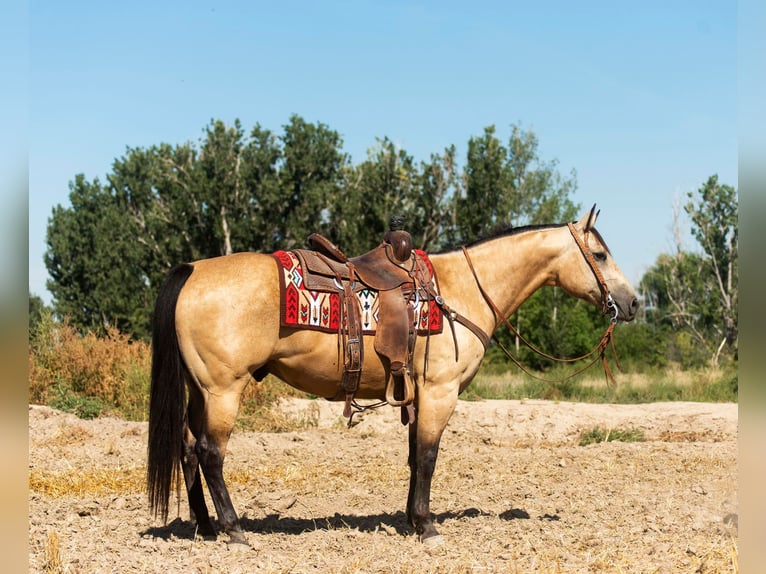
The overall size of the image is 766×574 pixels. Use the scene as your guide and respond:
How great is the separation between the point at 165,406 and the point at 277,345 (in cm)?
88

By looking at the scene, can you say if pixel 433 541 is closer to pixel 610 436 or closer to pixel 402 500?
pixel 402 500

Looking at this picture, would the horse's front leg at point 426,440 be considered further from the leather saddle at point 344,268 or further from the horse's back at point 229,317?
the horse's back at point 229,317

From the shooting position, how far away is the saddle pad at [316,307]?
5.58 m

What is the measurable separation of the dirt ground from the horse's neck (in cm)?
183

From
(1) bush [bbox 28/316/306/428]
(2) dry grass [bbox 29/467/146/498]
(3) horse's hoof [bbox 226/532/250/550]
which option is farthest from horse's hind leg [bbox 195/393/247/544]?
(1) bush [bbox 28/316/306/428]

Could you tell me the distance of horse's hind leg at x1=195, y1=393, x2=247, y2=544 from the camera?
17.9ft

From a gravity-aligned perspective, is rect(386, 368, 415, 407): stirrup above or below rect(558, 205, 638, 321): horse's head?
below

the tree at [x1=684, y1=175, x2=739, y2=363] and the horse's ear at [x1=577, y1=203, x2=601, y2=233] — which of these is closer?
the horse's ear at [x1=577, y1=203, x2=601, y2=233]

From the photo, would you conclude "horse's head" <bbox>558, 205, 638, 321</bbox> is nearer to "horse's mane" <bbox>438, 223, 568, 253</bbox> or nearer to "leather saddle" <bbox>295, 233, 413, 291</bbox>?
"horse's mane" <bbox>438, 223, 568, 253</bbox>

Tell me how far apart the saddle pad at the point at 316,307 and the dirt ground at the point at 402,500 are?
160cm

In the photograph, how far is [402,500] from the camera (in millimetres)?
7445

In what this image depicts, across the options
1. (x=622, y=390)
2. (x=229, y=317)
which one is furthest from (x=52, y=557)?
(x=622, y=390)
